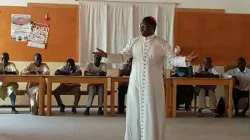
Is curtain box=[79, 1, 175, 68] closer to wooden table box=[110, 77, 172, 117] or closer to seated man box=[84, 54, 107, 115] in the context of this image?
seated man box=[84, 54, 107, 115]

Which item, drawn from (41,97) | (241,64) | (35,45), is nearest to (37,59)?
(41,97)

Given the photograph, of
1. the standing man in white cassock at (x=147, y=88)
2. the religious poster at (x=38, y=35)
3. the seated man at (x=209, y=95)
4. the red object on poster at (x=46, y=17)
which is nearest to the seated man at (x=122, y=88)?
the seated man at (x=209, y=95)

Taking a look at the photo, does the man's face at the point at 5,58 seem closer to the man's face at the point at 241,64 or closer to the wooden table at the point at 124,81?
the wooden table at the point at 124,81

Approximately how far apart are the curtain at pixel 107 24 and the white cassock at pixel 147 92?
5595mm

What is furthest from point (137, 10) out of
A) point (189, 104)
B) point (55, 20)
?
point (189, 104)

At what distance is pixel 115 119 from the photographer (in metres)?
7.30

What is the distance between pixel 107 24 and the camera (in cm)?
980

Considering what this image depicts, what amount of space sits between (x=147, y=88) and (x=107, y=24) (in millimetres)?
5897

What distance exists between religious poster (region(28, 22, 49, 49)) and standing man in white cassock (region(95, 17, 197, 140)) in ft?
19.0

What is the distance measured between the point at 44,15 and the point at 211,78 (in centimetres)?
431

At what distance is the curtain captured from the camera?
976cm

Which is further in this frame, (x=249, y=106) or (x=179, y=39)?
(x=179, y=39)

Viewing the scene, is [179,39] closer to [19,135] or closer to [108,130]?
[108,130]

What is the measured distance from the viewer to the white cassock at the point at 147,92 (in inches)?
161
